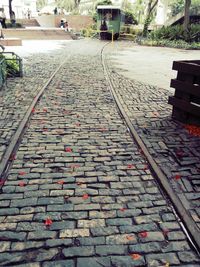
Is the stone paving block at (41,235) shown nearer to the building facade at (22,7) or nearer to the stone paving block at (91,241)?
the stone paving block at (91,241)

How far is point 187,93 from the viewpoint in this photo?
258 inches

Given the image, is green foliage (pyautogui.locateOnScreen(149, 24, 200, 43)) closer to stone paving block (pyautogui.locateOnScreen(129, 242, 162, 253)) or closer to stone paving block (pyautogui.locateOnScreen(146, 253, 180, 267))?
stone paving block (pyautogui.locateOnScreen(129, 242, 162, 253))

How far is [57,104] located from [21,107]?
3.23ft

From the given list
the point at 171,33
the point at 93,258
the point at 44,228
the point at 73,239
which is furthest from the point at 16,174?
the point at 171,33

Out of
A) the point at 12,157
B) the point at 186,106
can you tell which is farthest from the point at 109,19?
the point at 12,157

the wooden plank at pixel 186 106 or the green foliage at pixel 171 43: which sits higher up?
the green foliage at pixel 171 43

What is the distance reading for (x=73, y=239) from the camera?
3.19 m

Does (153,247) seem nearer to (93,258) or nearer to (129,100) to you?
(93,258)

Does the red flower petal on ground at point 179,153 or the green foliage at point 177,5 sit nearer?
the red flower petal on ground at point 179,153

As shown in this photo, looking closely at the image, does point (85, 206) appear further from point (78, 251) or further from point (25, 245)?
point (25, 245)

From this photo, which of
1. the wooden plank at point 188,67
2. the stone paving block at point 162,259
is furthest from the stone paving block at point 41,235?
the wooden plank at point 188,67

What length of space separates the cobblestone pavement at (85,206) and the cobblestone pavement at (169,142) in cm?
32

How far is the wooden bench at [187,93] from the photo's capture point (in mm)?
6285

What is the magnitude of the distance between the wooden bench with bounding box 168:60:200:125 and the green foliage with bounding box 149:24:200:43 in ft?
78.8
